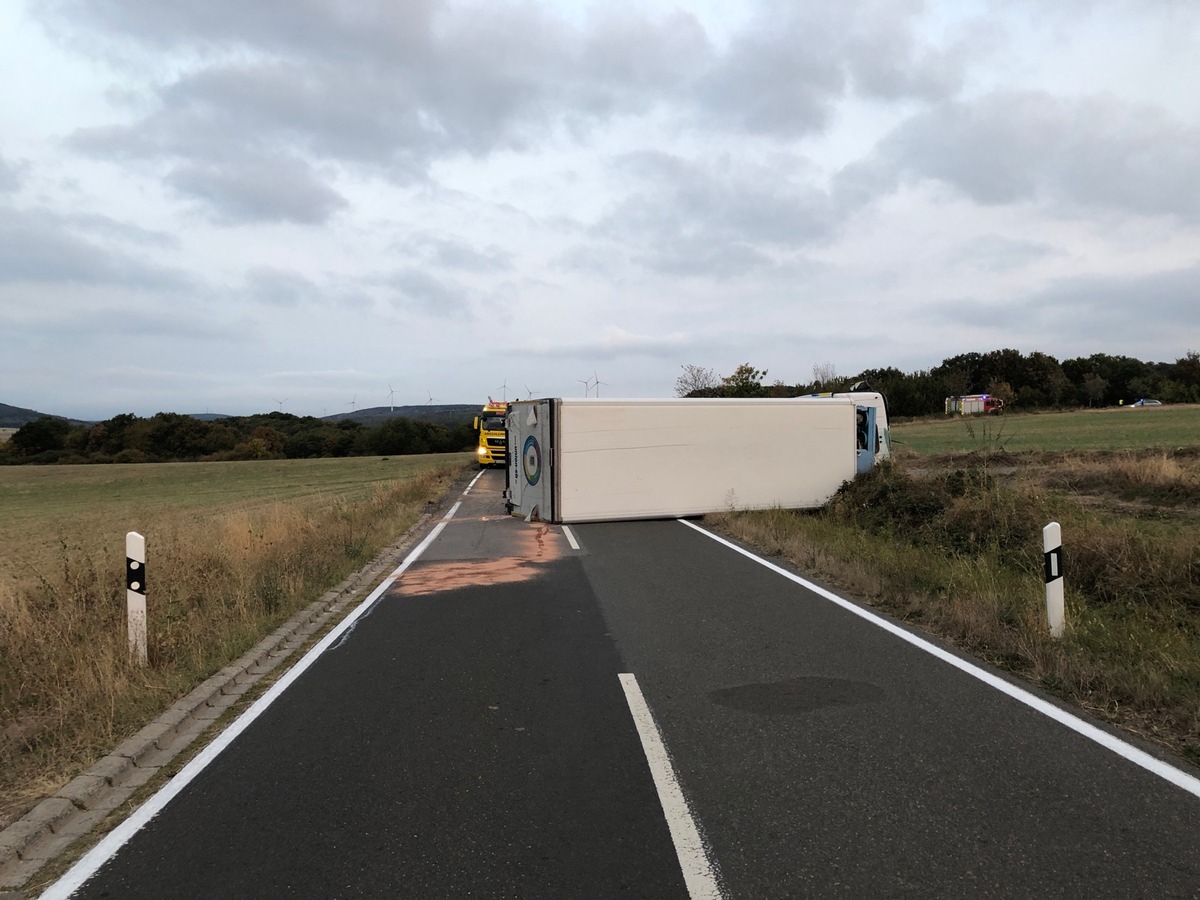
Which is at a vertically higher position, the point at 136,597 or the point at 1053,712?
the point at 136,597

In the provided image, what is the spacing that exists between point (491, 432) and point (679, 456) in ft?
60.8

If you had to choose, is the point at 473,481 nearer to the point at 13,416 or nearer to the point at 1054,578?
the point at 1054,578

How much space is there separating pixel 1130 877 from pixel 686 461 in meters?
13.7

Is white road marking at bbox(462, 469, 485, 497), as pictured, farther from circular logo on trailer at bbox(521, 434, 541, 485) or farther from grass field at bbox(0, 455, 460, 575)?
circular logo on trailer at bbox(521, 434, 541, 485)

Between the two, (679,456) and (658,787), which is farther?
(679,456)

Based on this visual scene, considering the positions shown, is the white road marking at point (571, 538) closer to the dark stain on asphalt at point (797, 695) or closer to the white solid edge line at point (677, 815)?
the dark stain on asphalt at point (797, 695)

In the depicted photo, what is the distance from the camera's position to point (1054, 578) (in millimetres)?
6391

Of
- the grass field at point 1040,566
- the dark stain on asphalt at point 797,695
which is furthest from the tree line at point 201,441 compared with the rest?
the dark stain on asphalt at point 797,695

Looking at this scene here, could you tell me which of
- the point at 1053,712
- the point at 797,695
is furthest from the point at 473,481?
the point at 1053,712

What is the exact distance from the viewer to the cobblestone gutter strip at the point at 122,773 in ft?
11.0

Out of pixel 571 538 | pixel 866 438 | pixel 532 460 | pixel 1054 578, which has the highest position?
pixel 866 438

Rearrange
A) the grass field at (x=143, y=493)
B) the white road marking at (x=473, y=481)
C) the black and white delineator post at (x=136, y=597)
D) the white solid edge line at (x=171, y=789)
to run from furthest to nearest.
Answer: the white road marking at (x=473, y=481)
the grass field at (x=143, y=493)
the black and white delineator post at (x=136, y=597)
the white solid edge line at (x=171, y=789)

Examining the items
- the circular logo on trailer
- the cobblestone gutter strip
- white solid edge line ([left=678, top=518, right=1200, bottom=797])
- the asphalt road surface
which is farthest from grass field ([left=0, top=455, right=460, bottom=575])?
white solid edge line ([left=678, top=518, right=1200, bottom=797])

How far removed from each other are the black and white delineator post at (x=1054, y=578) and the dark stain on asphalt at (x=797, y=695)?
6.74 feet
